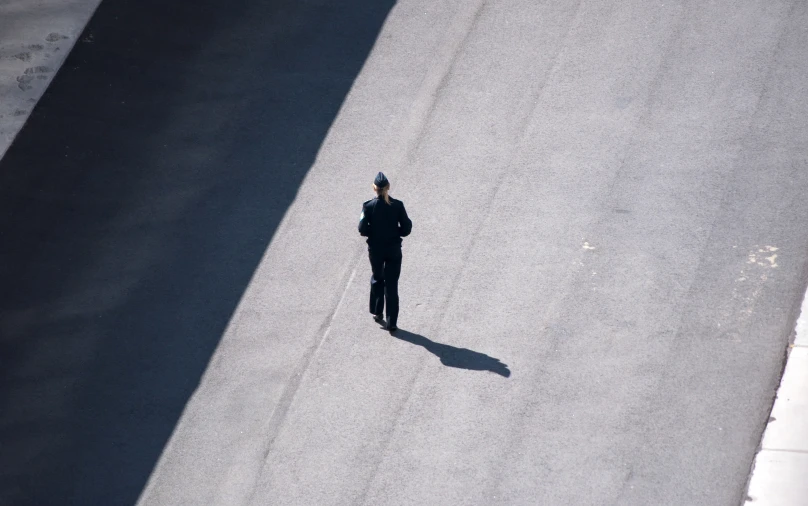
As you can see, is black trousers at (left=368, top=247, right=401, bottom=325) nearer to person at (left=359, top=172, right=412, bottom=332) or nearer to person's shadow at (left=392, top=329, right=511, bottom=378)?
person at (left=359, top=172, right=412, bottom=332)

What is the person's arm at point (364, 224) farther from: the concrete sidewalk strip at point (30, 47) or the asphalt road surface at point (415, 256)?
the concrete sidewalk strip at point (30, 47)

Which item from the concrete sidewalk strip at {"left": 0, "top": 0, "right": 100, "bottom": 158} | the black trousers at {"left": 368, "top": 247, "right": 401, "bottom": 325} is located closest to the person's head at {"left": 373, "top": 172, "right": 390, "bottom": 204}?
the black trousers at {"left": 368, "top": 247, "right": 401, "bottom": 325}

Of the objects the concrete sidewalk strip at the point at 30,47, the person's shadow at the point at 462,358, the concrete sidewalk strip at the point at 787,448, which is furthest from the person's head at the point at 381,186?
the concrete sidewalk strip at the point at 30,47

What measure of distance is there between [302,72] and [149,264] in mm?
3615

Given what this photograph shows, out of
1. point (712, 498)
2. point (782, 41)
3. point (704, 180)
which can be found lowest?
point (712, 498)

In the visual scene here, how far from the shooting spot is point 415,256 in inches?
451

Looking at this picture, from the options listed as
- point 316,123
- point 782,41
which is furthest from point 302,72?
point 782,41

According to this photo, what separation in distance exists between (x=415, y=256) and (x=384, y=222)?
1261mm

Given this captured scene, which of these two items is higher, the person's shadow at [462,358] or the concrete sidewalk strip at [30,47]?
the person's shadow at [462,358]

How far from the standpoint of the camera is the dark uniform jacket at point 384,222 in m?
10.2

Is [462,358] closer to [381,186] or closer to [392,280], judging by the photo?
[392,280]

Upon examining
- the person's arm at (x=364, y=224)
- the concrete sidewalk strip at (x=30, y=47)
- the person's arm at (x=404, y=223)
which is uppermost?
the person's arm at (x=404, y=223)

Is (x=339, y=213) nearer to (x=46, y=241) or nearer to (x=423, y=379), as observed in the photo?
(x=423, y=379)

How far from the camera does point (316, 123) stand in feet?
43.7
